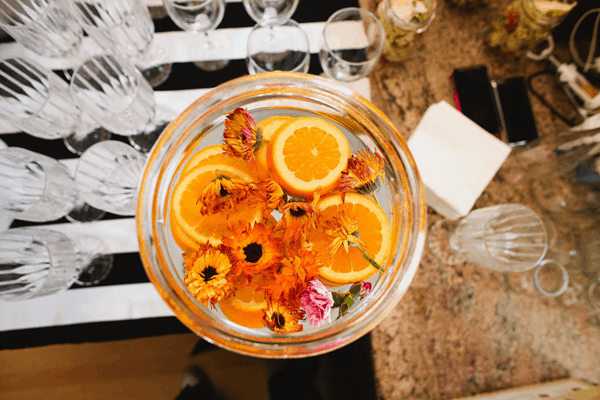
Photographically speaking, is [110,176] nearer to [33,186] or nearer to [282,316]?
[33,186]

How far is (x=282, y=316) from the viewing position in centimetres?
39

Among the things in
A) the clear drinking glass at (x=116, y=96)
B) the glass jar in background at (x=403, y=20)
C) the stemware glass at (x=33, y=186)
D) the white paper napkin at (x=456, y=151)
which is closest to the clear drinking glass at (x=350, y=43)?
the glass jar in background at (x=403, y=20)

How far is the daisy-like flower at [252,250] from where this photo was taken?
0.40m

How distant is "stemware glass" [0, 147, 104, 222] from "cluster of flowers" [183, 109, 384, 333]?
484mm

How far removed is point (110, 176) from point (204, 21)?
424 mm

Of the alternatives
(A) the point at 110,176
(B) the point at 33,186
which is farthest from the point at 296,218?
(B) the point at 33,186

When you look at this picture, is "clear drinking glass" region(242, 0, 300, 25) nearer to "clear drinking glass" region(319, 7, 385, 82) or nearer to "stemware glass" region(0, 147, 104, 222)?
→ "clear drinking glass" region(319, 7, 385, 82)

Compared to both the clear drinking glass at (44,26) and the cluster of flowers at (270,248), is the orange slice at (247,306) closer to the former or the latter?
the cluster of flowers at (270,248)

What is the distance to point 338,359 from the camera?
2.43 ft

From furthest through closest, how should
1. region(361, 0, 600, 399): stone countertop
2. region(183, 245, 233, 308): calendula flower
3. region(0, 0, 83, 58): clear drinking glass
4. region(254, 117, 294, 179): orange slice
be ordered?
region(361, 0, 600, 399): stone countertop < region(0, 0, 83, 58): clear drinking glass < region(254, 117, 294, 179): orange slice < region(183, 245, 233, 308): calendula flower

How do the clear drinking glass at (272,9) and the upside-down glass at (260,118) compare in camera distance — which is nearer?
the upside-down glass at (260,118)

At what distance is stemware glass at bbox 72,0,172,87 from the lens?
2.30 ft

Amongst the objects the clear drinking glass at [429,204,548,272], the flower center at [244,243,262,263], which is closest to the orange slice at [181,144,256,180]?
the flower center at [244,243,262,263]

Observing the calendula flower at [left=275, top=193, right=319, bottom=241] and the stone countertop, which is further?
the stone countertop
